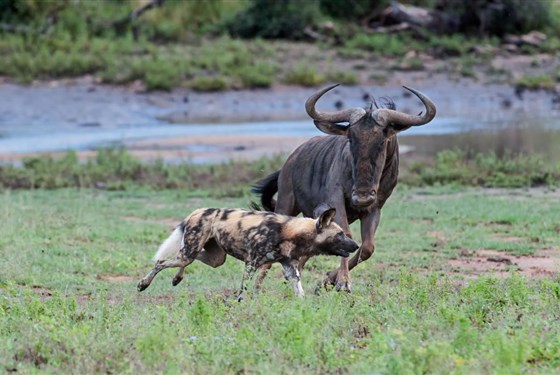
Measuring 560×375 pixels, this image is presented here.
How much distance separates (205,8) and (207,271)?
28.9 metres

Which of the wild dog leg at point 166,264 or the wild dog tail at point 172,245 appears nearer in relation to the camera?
the wild dog leg at point 166,264

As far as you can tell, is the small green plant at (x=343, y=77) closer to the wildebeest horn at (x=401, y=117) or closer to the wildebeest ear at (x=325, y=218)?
the wildebeest horn at (x=401, y=117)

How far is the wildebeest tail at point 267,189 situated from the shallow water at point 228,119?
34.0ft

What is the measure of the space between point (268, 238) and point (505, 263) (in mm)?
3427

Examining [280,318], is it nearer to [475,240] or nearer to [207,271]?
[207,271]

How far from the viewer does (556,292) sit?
8.23 metres

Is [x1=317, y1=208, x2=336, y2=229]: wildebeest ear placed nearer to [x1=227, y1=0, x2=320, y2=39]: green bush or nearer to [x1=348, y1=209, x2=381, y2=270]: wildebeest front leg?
[x1=348, y1=209, x2=381, y2=270]: wildebeest front leg

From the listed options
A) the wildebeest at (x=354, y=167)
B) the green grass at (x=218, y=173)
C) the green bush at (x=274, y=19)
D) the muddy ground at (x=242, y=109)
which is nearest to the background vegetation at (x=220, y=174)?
the green grass at (x=218, y=173)

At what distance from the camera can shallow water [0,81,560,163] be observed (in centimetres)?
2448

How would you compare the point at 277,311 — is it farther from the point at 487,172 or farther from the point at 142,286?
the point at 487,172

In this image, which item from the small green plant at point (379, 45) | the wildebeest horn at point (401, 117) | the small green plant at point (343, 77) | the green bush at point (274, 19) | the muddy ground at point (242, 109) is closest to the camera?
the wildebeest horn at point (401, 117)

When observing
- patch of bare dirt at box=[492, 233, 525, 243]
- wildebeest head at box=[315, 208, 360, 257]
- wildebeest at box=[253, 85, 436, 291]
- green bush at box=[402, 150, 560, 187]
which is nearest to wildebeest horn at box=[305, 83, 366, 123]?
wildebeest at box=[253, 85, 436, 291]

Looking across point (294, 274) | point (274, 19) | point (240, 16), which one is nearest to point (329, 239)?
point (294, 274)

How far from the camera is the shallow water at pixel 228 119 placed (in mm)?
24484
